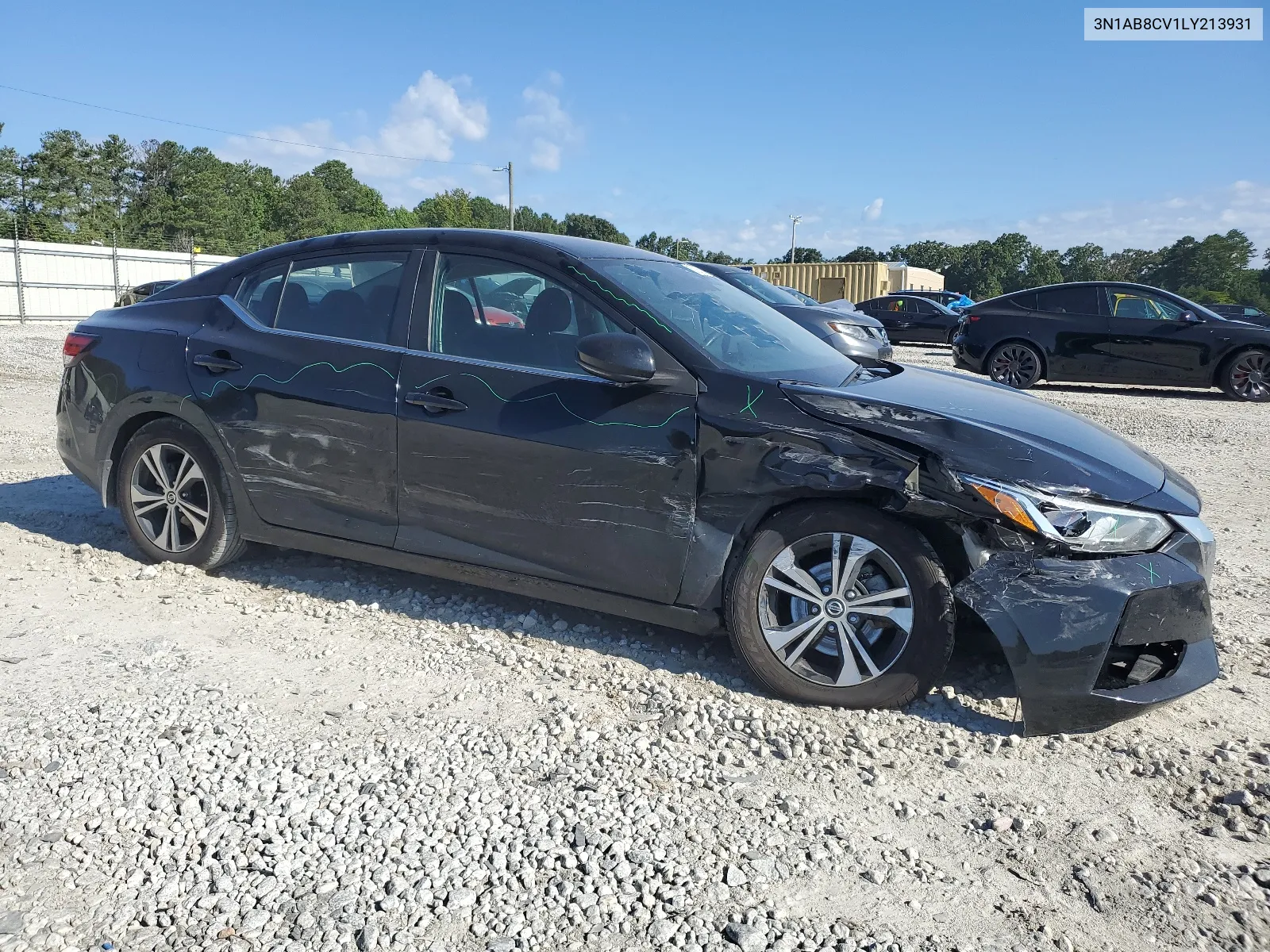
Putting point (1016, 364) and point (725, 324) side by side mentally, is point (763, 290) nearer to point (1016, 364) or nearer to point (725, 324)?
point (1016, 364)

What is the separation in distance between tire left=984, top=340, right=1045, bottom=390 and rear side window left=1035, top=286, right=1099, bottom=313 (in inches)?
24.5

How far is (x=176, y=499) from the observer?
4617mm

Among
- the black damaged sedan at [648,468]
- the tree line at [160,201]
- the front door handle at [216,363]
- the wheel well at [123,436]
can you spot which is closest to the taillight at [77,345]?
the black damaged sedan at [648,468]

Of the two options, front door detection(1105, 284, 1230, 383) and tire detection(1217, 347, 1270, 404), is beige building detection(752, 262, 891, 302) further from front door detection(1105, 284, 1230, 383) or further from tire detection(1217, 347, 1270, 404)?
tire detection(1217, 347, 1270, 404)

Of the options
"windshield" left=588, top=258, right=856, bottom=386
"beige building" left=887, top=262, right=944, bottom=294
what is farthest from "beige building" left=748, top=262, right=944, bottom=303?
"windshield" left=588, top=258, right=856, bottom=386

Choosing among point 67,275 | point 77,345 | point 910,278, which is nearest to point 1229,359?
point 77,345

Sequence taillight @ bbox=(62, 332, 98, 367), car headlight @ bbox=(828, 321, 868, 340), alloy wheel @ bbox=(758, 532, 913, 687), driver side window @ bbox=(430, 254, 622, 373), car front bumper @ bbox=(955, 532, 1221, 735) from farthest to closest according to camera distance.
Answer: car headlight @ bbox=(828, 321, 868, 340)
taillight @ bbox=(62, 332, 98, 367)
driver side window @ bbox=(430, 254, 622, 373)
alloy wheel @ bbox=(758, 532, 913, 687)
car front bumper @ bbox=(955, 532, 1221, 735)

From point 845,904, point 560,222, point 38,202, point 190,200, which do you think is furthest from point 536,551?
point 560,222

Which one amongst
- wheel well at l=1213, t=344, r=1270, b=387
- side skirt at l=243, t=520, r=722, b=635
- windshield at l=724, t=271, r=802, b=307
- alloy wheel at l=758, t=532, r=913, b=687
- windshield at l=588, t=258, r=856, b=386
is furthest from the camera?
wheel well at l=1213, t=344, r=1270, b=387

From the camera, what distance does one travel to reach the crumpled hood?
10.2 ft

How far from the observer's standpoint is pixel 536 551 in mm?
3736

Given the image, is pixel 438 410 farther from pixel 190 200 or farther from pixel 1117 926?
pixel 190 200

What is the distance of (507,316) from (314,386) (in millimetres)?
950

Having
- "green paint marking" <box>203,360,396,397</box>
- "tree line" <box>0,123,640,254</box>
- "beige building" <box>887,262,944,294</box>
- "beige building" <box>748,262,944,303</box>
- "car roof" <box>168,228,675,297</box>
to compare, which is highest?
"tree line" <box>0,123,640,254</box>
